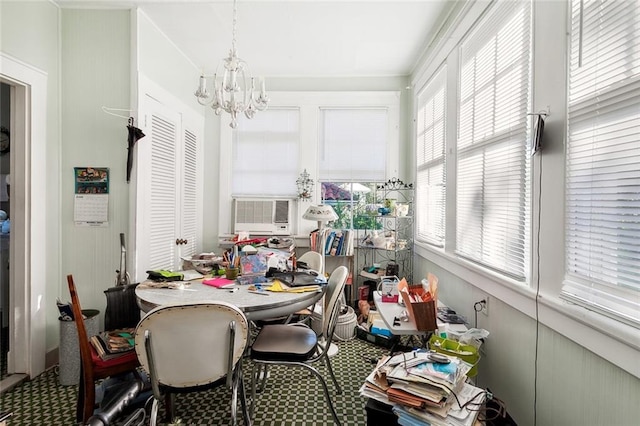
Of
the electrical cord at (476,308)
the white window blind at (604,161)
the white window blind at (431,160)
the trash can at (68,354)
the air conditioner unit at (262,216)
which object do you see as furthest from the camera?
the air conditioner unit at (262,216)

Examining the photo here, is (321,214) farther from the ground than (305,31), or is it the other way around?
(305,31)

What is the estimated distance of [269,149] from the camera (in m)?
4.15

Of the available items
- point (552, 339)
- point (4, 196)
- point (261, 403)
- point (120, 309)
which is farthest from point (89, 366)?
point (4, 196)

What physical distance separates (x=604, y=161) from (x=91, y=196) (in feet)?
11.1

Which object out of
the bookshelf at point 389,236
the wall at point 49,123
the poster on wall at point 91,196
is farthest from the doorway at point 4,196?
the bookshelf at point 389,236

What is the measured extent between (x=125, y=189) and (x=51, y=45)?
4.11 ft

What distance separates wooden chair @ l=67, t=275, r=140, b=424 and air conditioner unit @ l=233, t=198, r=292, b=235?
2322 mm

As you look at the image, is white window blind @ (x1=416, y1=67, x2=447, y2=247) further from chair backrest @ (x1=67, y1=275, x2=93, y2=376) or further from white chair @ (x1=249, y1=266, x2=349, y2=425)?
chair backrest @ (x1=67, y1=275, x2=93, y2=376)

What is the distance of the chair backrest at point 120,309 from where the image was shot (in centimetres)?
209

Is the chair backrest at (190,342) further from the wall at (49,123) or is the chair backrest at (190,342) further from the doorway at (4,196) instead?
the doorway at (4,196)

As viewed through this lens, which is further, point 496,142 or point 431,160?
point 431,160

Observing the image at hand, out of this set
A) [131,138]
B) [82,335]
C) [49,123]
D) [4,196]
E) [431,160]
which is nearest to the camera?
[82,335]

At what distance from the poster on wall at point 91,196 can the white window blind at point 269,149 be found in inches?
65.5

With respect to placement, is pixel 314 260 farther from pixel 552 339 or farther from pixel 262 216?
pixel 552 339
